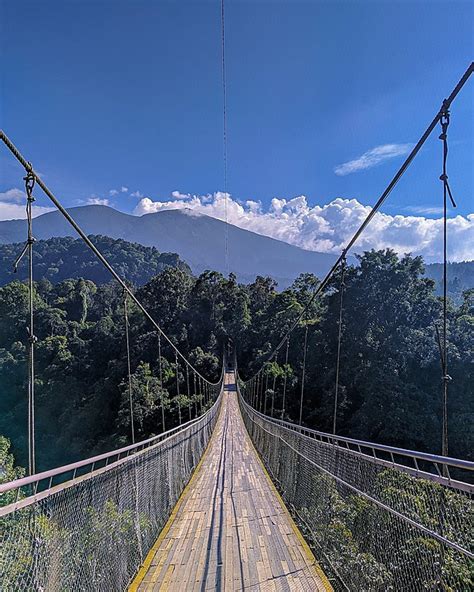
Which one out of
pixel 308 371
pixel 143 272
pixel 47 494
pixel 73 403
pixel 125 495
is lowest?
pixel 73 403

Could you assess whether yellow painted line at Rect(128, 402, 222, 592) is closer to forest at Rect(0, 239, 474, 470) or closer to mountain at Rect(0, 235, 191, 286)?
forest at Rect(0, 239, 474, 470)

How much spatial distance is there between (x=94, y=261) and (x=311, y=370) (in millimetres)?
73946

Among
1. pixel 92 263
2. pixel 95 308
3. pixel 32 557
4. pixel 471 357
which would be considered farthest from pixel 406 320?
pixel 92 263

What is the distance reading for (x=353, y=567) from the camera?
7.99ft

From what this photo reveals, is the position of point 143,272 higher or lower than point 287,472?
higher

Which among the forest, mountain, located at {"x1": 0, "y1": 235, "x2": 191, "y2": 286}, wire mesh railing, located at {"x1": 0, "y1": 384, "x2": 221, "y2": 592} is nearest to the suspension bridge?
wire mesh railing, located at {"x1": 0, "y1": 384, "x2": 221, "y2": 592}

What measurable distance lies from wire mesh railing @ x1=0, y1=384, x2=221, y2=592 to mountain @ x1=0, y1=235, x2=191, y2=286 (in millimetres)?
83797

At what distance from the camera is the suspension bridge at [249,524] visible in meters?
1.63

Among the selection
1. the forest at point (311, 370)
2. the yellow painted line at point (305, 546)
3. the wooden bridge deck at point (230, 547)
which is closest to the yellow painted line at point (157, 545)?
the wooden bridge deck at point (230, 547)

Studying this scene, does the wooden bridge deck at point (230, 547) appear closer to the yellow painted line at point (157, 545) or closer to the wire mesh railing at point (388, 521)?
the yellow painted line at point (157, 545)

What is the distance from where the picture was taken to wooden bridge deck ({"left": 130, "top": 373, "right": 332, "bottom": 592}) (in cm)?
272

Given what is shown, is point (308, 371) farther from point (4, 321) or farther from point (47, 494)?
point (47, 494)

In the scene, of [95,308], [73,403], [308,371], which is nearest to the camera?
[308,371]

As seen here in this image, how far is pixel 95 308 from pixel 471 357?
39436 mm
